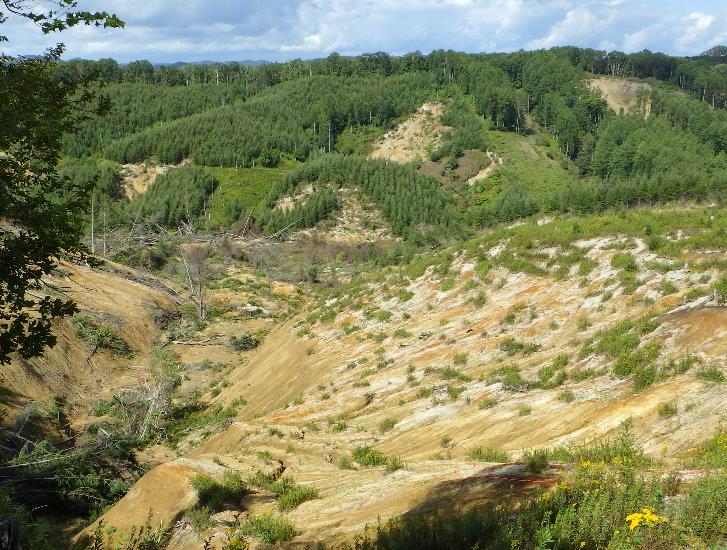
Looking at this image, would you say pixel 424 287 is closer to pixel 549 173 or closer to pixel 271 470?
pixel 271 470

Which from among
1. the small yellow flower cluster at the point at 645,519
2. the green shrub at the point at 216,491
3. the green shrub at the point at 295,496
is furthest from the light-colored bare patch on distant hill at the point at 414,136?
the small yellow flower cluster at the point at 645,519

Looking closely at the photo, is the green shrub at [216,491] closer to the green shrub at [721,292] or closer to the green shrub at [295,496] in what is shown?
the green shrub at [295,496]

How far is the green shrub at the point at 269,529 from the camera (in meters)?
8.77

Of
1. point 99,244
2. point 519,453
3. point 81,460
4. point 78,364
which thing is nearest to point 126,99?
point 99,244

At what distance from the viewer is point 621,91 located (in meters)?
144

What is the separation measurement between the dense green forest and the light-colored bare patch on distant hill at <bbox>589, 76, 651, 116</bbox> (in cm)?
284

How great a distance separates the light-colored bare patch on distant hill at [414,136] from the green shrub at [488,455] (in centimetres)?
10697

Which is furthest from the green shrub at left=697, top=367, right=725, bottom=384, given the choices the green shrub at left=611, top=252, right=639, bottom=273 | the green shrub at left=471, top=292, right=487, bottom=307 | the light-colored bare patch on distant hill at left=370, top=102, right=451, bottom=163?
the light-colored bare patch on distant hill at left=370, top=102, right=451, bottom=163

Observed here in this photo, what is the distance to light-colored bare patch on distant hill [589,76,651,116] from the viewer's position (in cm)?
13938

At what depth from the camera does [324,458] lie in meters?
13.8

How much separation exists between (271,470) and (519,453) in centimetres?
531

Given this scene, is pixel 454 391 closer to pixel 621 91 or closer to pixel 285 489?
pixel 285 489

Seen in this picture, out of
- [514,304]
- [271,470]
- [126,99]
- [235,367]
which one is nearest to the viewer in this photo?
[271,470]

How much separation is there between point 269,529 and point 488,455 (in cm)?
456
